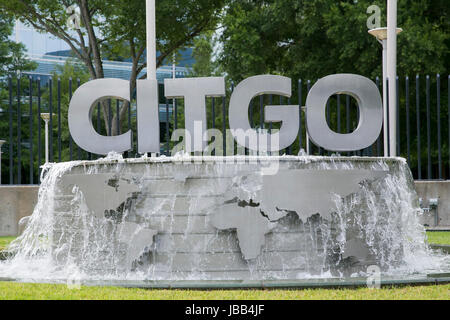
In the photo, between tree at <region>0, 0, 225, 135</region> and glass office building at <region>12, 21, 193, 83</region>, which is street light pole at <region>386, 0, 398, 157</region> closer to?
tree at <region>0, 0, 225, 135</region>

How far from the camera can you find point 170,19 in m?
21.4

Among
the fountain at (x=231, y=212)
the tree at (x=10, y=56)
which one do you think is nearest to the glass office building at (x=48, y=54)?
the tree at (x=10, y=56)

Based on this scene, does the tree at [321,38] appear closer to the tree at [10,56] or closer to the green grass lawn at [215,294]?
the tree at [10,56]

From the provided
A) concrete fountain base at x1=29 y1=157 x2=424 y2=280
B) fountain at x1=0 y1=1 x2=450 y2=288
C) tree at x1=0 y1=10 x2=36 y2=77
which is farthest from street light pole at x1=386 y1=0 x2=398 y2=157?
tree at x1=0 y1=10 x2=36 y2=77

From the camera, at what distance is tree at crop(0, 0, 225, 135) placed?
21219mm

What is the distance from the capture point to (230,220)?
741cm

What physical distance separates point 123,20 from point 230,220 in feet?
50.5

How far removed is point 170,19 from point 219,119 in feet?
30.7

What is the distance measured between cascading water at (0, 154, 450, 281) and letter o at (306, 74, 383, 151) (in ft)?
1.92

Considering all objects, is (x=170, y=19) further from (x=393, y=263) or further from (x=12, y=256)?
(x=393, y=263)

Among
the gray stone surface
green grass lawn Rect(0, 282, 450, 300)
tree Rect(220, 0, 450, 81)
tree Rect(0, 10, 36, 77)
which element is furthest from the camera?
tree Rect(0, 10, 36, 77)

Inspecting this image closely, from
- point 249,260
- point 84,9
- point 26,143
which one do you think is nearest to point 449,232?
point 249,260

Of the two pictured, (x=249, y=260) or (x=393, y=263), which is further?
(x=393, y=263)
